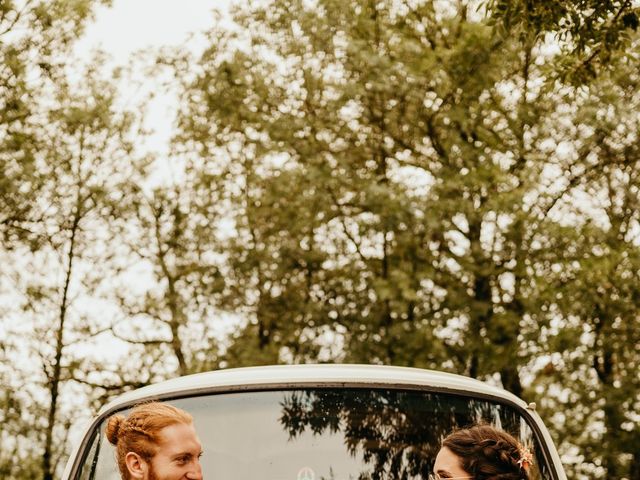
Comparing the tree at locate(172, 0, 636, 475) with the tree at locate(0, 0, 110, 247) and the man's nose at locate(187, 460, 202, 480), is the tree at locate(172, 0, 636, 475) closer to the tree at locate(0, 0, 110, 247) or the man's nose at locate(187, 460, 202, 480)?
the tree at locate(0, 0, 110, 247)

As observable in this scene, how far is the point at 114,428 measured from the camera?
3352 millimetres

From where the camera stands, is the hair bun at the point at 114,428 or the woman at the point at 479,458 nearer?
the woman at the point at 479,458

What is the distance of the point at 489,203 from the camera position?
1559 cm

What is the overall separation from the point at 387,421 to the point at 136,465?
94 cm

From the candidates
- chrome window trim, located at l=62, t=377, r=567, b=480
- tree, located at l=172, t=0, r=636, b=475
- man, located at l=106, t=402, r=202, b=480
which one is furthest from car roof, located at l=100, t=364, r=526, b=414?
tree, located at l=172, t=0, r=636, b=475

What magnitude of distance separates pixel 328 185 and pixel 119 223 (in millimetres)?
5454

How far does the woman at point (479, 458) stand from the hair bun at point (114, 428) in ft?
3.77

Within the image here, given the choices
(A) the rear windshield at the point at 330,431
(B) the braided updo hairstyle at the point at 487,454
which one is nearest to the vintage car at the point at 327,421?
(A) the rear windshield at the point at 330,431

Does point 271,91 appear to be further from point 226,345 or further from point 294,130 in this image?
point 226,345

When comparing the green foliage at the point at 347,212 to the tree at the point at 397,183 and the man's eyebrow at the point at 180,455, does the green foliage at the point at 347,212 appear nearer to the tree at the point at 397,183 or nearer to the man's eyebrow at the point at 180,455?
the tree at the point at 397,183

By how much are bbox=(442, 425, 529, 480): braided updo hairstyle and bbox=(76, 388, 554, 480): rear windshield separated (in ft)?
0.97

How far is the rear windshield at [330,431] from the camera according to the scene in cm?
328

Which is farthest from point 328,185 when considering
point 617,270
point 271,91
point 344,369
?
point 344,369

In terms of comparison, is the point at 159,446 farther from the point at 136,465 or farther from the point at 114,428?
the point at 114,428
